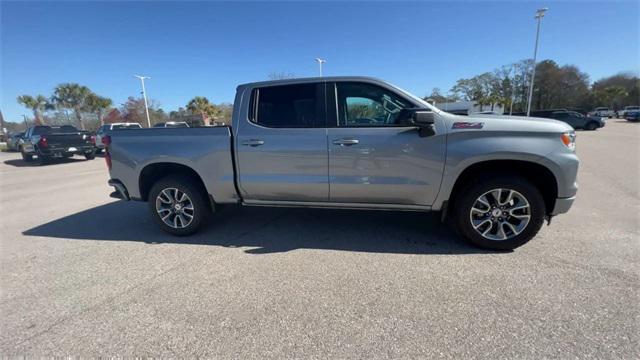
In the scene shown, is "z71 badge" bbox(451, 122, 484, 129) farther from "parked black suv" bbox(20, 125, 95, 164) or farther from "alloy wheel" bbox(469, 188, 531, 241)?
"parked black suv" bbox(20, 125, 95, 164)

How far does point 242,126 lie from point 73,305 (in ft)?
7.89

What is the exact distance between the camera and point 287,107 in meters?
3.56

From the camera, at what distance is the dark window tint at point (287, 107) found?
3.46 meters

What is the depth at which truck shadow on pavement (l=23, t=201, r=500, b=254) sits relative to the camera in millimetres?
3449

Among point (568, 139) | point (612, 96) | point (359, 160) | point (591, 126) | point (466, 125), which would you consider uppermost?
point (612, 96)

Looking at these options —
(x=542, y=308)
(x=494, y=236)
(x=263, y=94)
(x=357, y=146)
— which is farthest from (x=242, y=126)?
(x=542, y=308)

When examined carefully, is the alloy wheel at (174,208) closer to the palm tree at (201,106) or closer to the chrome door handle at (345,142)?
the chrome door handle at (345,142)

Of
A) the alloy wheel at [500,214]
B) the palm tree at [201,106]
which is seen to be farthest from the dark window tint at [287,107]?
the palm tree at [201,106]

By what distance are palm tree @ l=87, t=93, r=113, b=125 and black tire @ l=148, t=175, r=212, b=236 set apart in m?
59.7

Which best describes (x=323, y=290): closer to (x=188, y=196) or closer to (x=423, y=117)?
(x=423, y=117)

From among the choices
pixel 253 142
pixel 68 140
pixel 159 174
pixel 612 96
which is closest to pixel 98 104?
pixel 68 140

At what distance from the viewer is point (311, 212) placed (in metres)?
4.67

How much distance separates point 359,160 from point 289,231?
56.9 inches

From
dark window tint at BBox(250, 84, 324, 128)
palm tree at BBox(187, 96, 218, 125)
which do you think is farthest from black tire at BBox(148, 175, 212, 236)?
palm tree at BBox(187, 96, 218, 125)
